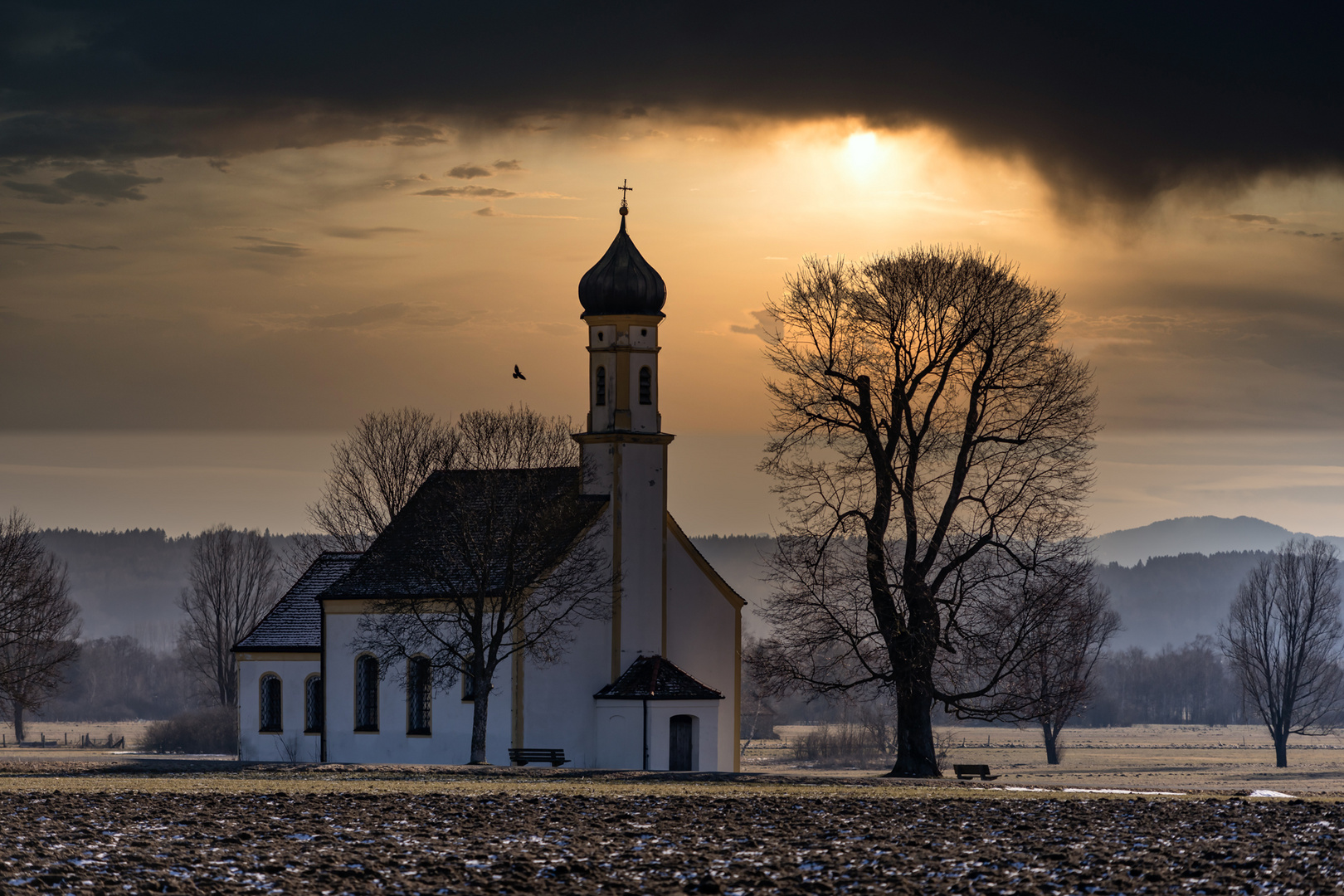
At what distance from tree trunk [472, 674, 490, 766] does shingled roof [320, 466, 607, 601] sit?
273 centimetres

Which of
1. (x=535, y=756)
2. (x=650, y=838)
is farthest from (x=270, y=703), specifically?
(x=650, y=838)

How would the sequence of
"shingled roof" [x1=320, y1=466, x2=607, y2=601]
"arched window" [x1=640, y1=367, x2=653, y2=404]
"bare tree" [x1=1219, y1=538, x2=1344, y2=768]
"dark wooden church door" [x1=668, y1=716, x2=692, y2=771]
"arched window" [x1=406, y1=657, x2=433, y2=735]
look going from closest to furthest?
"shingled roof" [x1=320, y1=466, x2=607, y2=601], "dark wooden church door" [x1=668, y1=716, x2=692, y2=771], "arched window" [x1=406, y1=657, x2=433, y2=735], "arched window" [x1=640, y1=367, x2=653, y2=404], "bare tree" [x1=1219, y1=538, x2=1344, y2=768]

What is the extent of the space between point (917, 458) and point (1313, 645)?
51.6 metres

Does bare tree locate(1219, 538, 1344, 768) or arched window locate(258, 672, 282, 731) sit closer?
arched window locate(258, 672, 282, 731)

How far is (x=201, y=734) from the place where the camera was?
8106 centimetres

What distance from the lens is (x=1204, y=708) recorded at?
16512cm

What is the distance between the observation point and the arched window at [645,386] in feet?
166

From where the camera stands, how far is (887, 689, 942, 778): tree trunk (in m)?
41.8

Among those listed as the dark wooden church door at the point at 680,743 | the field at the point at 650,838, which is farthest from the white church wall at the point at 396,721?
the field at the point at 650,838

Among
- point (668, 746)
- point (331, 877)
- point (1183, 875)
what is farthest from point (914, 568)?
point (331, 877)

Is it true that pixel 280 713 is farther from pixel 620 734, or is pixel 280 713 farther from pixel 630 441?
pixel 630 441

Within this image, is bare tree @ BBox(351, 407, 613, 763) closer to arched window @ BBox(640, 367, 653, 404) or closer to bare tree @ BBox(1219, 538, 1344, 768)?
arched window @ BBox(640, 367, 653, 404)

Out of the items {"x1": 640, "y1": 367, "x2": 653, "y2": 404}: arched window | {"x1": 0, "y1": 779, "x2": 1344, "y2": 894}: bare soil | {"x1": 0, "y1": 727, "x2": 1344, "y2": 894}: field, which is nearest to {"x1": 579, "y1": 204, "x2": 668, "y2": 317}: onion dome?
{"x1": 640, "y1": 367, "x2": 653, "y2": 404}: arched window

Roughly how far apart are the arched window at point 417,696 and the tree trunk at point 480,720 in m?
3.95
